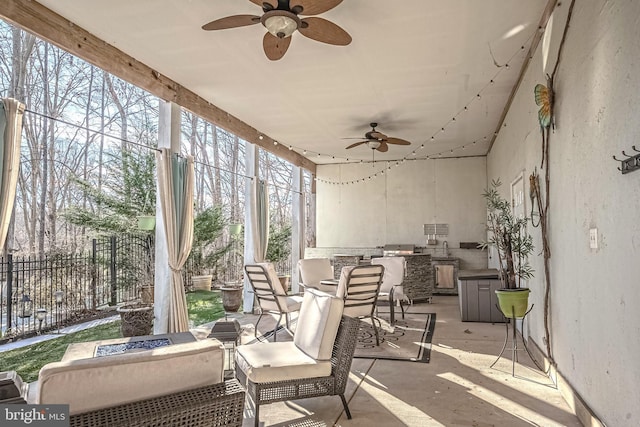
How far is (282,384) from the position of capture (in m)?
2.73

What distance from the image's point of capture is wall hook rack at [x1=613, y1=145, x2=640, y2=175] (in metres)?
1.91

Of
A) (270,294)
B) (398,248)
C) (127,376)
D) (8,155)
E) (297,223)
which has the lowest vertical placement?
(270,294)

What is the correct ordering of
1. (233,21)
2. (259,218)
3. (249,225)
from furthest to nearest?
(259,218) < (249,225) < (233,21)

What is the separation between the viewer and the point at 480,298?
240 inches

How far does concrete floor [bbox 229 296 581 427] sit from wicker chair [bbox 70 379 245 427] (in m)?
1.25

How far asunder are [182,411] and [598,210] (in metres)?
2.40

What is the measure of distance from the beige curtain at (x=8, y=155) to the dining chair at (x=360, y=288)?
3116 mm

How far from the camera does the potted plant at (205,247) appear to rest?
8883 millimetres

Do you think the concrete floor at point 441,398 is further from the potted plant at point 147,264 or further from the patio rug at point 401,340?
the potted plant at point 147,264

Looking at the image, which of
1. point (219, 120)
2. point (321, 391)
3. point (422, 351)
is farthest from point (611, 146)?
point (219, 120)

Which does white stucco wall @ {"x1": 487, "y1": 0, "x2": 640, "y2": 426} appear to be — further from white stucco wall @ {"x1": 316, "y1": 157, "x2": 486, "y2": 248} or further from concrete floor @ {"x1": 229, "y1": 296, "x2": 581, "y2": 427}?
white stucco wall @ {"x1": 316, "y1": 157, "x2": 486, "y2": 248}

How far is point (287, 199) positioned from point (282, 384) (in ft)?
39.0

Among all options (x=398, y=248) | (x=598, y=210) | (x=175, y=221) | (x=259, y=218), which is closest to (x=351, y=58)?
(x=175, y=221)

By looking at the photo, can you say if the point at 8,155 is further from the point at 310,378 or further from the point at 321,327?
the point at 310,378
